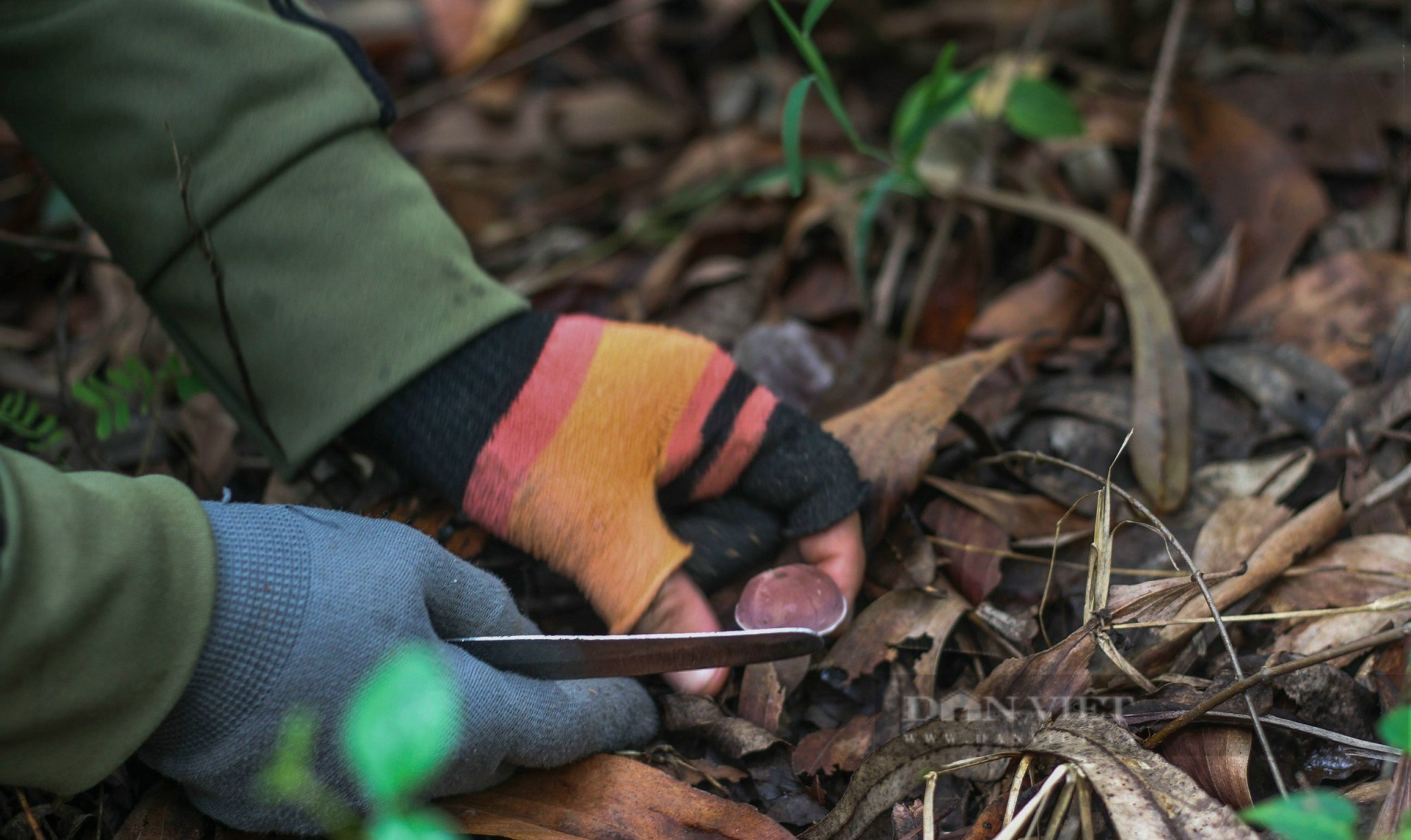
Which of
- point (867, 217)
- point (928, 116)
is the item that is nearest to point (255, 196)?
point (867, 217)

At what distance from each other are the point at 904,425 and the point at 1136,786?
64 cm

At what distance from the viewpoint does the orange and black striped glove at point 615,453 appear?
47.8 inches

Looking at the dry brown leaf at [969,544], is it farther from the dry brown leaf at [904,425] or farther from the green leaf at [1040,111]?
the green leaf at [1040,111]

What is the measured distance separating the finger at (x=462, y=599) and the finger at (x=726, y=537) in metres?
0.26

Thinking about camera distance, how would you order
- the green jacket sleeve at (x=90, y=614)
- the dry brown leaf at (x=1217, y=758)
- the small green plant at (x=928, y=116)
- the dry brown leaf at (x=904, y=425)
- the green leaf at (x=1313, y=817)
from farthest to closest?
the small green plant at (x=928, y=116)
the dry brown leaf at (x=904, y=425)
the dry brown leaf at (x=1217, y=758)
the green jacket sleeve at (x=90, y=614)
the green leaf at (x=1313, y=817)

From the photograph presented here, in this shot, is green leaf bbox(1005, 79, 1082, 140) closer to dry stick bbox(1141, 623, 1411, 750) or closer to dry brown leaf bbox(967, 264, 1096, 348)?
dry brown leaf bbox(967, 264, 1096, 348)

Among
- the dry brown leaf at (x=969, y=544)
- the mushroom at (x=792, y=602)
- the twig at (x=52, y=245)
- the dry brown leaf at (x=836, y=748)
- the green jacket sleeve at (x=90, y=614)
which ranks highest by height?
the green jacket sleeve at (x=90, y=614)

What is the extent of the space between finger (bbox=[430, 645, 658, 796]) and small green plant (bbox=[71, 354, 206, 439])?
0.79m

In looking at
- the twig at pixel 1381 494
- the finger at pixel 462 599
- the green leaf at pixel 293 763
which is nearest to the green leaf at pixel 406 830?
the green leaf at pixel 293 763

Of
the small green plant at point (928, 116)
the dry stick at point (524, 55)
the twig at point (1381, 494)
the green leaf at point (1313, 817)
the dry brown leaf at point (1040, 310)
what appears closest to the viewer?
the green leaf at point (1313, 817)

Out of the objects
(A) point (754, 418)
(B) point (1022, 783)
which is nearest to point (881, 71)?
(A) point (754, 418)

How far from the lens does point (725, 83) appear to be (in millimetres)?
2652

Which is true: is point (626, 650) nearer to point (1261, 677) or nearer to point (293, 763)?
point (293, 763)

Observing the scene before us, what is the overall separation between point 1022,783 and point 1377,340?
43.8 inches
